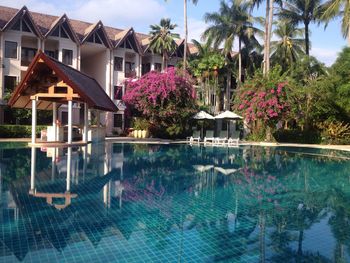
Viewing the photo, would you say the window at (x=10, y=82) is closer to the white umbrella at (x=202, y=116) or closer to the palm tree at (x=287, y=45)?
the white umbrella at (x=202, y=116)

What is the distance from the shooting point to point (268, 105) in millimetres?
27188

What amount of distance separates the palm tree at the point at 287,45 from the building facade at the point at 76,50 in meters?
11.8

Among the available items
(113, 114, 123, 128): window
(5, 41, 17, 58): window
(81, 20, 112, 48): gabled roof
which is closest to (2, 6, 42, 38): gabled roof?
(5, 41, 17, 58): window

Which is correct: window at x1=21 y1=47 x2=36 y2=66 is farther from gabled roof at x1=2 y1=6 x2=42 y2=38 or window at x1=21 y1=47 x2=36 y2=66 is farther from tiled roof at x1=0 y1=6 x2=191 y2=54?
tiled roof at x1=0 y1=6 x2=191 y2=54

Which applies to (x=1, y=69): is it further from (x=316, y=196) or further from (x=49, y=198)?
(x=316, y=196)

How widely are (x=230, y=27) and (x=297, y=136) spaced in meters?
15.3

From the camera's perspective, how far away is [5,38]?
3203cm

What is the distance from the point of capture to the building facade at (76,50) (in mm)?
32406

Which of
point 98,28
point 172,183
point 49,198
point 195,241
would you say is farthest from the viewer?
point 98,28

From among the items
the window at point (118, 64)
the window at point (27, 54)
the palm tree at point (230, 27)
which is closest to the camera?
the window at point (27, 54)

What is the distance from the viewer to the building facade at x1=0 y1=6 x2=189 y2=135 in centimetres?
3241

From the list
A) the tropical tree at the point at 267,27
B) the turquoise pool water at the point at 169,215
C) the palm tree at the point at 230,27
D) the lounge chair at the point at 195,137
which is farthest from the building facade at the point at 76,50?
the turquoise pool water at the point at 169,215

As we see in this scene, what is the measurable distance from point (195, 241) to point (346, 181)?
27.1ft

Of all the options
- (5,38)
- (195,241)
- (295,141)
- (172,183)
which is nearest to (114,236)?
(195,241)
